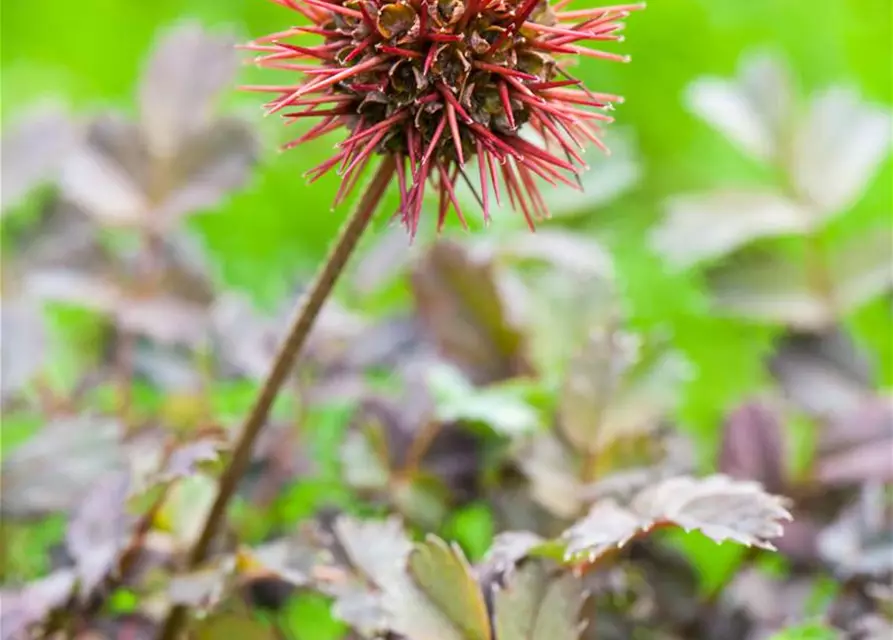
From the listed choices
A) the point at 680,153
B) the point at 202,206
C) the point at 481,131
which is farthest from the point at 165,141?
the point at 680,153

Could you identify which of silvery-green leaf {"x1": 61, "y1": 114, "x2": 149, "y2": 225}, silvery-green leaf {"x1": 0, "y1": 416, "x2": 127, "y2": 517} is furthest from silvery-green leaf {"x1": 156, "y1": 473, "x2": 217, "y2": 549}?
silvery-green leaf {"x1": 61, "y1": 114, "x2": 149, "y2": 225}

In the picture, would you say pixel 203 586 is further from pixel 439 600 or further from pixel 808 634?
pixel 808 634

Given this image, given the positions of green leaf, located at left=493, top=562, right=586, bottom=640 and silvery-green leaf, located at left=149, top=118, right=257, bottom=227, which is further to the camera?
silvery-green leaf, located at left=149, top=118, right=257, bottom=227

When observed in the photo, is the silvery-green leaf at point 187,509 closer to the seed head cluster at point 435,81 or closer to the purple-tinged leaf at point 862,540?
the seed head cluster at point 435,81

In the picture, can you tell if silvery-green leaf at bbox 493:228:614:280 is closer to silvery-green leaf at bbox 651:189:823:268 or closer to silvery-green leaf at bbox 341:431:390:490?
silvery-green leaf at bbox 651:189:823:268

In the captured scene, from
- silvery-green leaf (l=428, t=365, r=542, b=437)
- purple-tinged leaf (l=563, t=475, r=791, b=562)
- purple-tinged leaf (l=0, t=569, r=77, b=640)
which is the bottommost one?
purple-tinged leaf (l=0, t=569, r=77, b=640)

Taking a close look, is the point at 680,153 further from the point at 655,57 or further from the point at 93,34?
the point at 93,34

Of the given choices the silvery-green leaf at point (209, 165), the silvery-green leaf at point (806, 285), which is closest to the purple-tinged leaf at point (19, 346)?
the silvery-green leaf at point (209, 165)
